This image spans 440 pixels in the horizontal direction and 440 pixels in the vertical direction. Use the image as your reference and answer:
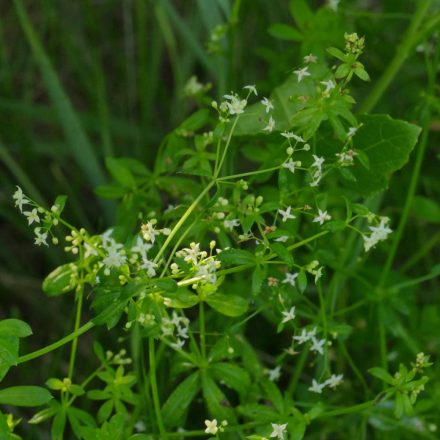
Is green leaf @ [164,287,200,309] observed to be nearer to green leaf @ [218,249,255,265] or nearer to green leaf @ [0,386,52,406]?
green leaf @ [218,249,255,265]

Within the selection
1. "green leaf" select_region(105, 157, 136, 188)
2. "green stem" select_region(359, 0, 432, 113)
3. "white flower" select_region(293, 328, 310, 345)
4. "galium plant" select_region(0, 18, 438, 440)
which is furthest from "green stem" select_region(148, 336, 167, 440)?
"green stem" select_region(359, 0, 432, 113)

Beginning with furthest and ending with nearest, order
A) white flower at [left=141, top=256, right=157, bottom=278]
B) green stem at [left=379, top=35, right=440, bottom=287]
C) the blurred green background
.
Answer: the blurred green background → green stem at [left=379, top=35, right=440, bottom=287] → white flower at [left=141, top=256, right=157, bottom=278]

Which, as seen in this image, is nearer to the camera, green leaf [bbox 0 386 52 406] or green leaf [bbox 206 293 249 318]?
green leaf [bbox 0 386 52 406]

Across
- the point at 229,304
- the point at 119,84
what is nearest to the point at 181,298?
the point at 229,304

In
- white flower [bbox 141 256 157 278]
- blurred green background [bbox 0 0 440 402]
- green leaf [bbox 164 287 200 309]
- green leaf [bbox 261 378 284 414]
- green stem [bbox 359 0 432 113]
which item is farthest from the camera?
blurred green background [bbox 0 0 440 402]

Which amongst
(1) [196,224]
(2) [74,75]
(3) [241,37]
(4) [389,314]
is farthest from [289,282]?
(2) [74,75]

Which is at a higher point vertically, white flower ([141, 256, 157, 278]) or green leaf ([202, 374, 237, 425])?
white flower ([141, 256, 157, 278])

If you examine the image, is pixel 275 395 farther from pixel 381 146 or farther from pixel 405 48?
pixel 405 48

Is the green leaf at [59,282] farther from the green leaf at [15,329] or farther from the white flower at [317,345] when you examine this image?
the white flower at [317,345]
